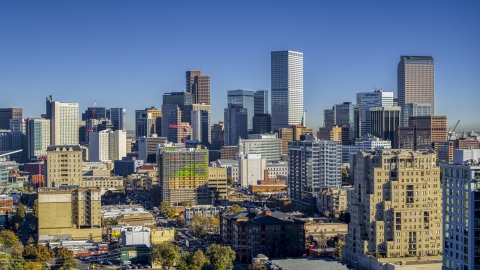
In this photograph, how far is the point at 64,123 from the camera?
11056 centimetres

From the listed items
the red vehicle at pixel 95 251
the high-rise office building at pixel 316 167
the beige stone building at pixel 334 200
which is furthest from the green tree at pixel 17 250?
the high-rise office building at pixel 316 167

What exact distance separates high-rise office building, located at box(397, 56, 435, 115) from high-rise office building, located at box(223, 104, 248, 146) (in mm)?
24840

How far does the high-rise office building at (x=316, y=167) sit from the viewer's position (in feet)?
189

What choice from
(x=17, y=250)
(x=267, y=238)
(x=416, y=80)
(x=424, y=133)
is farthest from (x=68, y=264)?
(x=416, y=80)

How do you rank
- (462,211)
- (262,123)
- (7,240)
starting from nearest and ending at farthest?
1. (462,211)
2. (7,240)
3. (262,123)

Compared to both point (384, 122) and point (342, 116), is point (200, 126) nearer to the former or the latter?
point (342, 116)

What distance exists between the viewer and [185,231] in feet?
157

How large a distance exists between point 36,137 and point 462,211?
87.7m

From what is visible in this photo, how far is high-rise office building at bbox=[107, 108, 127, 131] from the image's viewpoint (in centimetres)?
13600

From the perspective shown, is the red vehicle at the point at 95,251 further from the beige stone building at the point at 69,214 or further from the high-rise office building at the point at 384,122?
the high-rise office building at the point at 384,122

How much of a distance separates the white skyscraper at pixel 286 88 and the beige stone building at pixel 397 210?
9215 cm

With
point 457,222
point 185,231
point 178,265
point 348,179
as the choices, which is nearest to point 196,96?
point 348,179

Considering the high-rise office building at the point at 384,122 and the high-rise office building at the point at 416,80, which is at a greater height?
the high-rise office building at the point at 416,80

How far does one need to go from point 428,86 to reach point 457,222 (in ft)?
330
